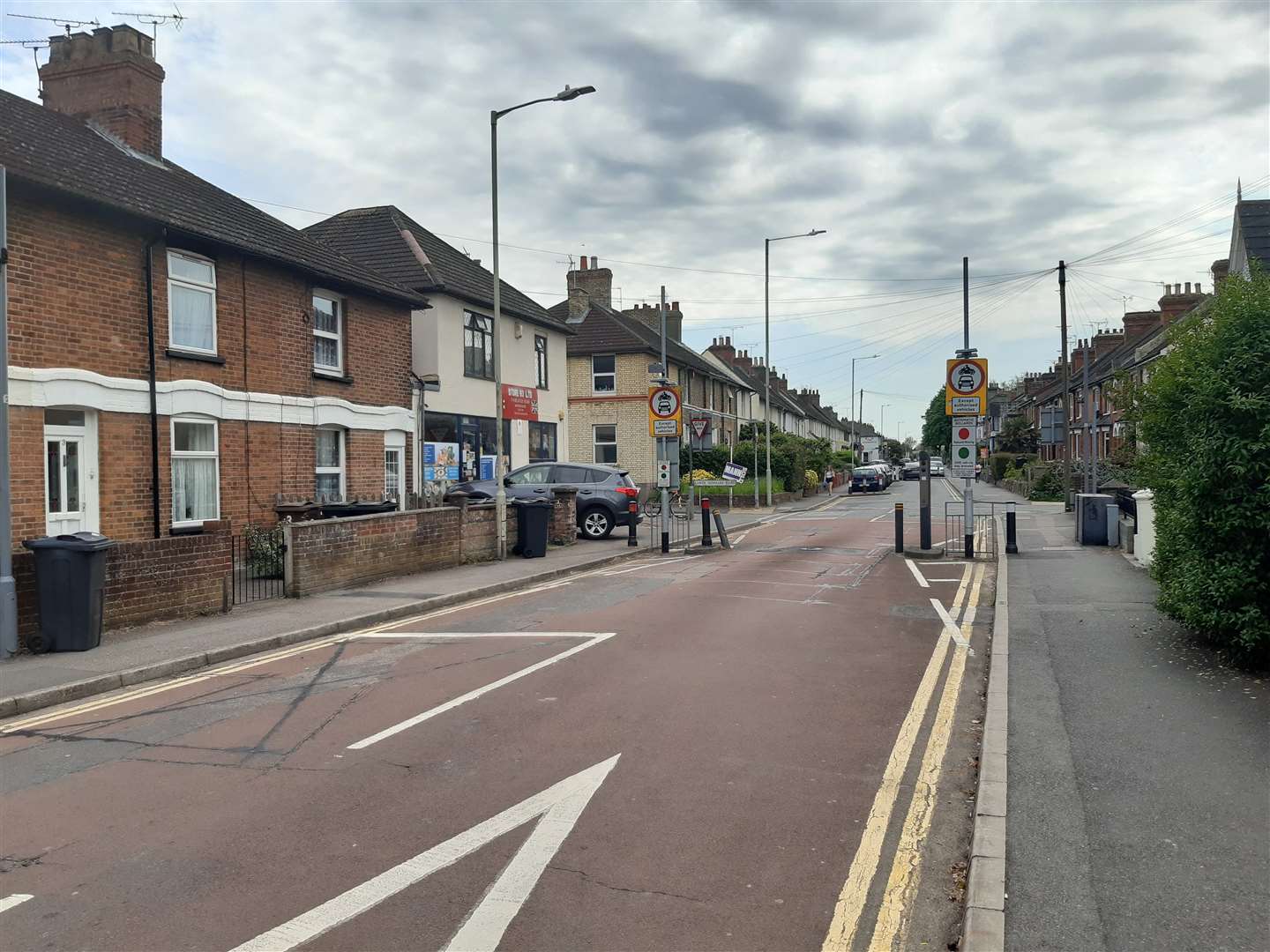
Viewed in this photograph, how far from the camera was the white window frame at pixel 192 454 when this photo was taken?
597 inches

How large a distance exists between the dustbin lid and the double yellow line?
7889 millimetres

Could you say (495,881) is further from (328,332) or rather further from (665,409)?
(328,332)

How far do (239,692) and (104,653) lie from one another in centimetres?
225

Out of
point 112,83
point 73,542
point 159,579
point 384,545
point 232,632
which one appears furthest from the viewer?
point 112,83

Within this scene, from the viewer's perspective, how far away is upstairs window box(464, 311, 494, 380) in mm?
25734

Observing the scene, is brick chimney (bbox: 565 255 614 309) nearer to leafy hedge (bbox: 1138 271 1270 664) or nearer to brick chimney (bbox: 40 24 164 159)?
brick chimney (bbox: 40 24 164 159)

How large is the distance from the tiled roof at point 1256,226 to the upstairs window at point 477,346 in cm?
1981

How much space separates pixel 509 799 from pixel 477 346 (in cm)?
2192

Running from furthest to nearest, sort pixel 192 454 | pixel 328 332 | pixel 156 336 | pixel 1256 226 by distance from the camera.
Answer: pixel 1256 226 < pixel 328 332 < pixel 192 454 < pixel 156 336

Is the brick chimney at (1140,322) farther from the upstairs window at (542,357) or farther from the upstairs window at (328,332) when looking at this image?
the upstairs window at (328,332)

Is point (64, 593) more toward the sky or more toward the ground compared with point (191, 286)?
more toward the ground

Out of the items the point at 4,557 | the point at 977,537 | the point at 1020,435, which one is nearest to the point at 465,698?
the point at 4,557

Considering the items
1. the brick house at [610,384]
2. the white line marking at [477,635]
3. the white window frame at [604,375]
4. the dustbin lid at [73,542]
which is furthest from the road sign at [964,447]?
the white window frame at [604,375]

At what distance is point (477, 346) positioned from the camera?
86.5ft
